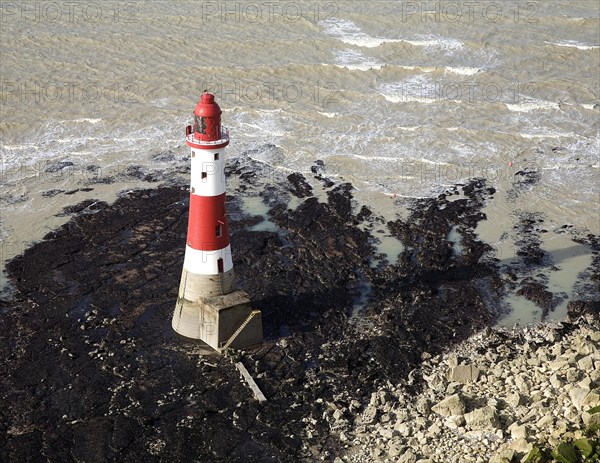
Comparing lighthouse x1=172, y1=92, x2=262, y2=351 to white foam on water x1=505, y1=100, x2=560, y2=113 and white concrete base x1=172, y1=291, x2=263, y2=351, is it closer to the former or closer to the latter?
white concrete base x1=172, y1=291, x2=263, y2=351

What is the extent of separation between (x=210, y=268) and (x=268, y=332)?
2.31m

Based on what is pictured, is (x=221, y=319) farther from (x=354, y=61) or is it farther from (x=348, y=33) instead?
(x=348, y=33)

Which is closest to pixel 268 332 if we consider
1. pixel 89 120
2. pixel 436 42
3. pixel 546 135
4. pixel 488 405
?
pixel 488 405

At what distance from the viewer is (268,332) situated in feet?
74.0

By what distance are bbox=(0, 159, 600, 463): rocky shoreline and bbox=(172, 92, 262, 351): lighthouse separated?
1.53 ft

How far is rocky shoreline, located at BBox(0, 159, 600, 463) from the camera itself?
19.1 meters

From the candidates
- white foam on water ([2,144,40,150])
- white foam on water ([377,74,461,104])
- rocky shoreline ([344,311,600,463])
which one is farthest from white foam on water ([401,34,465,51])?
rocky shoreline ([344,311,600,463])

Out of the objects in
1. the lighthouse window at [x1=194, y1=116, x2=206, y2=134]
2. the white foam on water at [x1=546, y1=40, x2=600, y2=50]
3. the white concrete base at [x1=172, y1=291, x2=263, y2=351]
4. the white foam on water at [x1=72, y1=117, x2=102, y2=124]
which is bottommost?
the white concrete base at [x1=172, y1=291, x2=263, y2=351]

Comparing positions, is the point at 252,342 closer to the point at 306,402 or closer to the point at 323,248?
the point at 306,402

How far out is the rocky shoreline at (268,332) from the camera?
1914 cm

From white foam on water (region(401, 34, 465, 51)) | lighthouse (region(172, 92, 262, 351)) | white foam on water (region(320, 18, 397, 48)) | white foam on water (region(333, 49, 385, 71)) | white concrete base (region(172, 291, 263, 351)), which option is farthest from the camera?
white foam on water (region(320, 18, 397, 48))

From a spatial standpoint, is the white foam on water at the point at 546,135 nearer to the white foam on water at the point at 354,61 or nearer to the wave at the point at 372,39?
the white foam on water at the point at 354,61

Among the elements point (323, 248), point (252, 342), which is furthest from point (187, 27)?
point (252, 342)

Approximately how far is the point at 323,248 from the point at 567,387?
888 cm
